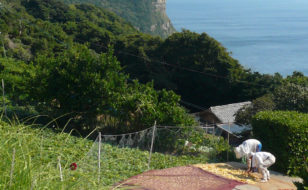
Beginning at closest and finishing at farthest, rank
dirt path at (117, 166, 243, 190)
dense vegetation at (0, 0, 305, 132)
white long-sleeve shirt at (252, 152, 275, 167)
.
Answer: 1. dirt path at (117, 166, 243, 190)
2. white long-sleeve shirt at (252, 152, 275, 167)
3. dense vegetation at (0, 0, 305, 132)

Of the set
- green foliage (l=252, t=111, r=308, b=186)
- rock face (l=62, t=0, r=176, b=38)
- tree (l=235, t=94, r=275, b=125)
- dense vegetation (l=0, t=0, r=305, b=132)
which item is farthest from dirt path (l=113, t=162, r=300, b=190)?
rock face (l=62, t=0, r=176, b=38)

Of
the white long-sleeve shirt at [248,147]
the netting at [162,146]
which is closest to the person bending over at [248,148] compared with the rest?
the white long-sleeve shirt at [248,147]

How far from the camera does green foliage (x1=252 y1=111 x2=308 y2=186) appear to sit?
9797 mm

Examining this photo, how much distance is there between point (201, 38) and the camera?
37312 millimetres

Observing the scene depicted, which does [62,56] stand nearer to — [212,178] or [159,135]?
[159,135]

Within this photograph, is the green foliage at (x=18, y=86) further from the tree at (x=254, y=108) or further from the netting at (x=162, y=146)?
the tree at (x=254, y=108)

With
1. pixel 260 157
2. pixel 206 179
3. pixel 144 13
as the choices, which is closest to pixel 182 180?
pixel 206 179

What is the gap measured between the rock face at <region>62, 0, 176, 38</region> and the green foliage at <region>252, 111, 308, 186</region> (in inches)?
2926

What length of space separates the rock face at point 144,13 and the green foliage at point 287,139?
74323 mm

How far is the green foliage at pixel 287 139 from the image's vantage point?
9797 millimetres

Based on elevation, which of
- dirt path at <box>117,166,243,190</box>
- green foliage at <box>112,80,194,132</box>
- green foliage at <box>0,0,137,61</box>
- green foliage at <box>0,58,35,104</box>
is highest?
green foliage at <box>0,0,137,61</box>

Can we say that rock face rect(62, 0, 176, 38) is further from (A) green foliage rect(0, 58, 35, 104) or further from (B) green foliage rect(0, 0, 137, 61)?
(A) green foliage rect(0, 58, 35, 104)

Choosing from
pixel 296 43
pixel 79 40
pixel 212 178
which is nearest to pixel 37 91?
pixel 212 178

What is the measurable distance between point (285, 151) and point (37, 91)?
10223 millimetres
